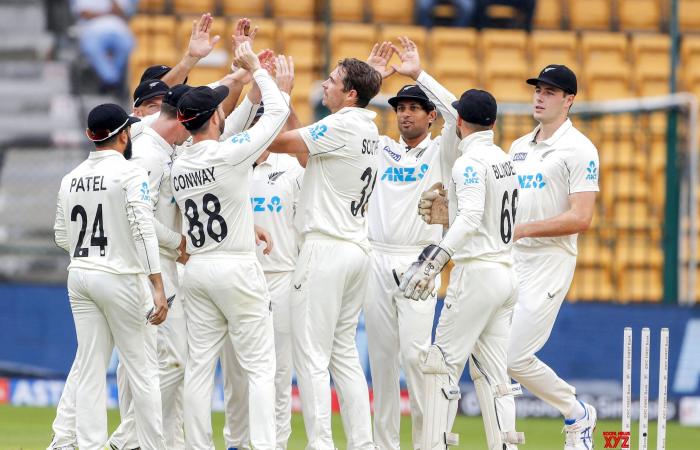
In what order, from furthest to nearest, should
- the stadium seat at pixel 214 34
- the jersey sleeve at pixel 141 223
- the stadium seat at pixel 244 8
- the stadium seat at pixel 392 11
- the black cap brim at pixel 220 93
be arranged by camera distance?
1. the stadium seat at pixel 392 11
2. the stadium seat at pixel 244 8
3. the stadium seat at pixel 214 34
4. the black cap brim at pixel 220 93
5. the jersey sleeve at pixel 141 223

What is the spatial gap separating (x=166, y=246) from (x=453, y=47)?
26.3 ft

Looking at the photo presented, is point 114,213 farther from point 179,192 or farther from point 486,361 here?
point 486,361

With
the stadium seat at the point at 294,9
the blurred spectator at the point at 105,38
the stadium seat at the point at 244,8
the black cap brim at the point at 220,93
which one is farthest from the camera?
the stadium seat at the point at 294,9

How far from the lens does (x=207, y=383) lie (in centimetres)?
802

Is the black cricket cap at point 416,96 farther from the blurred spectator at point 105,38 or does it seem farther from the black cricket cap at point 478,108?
the blurred spectator at point 105,38

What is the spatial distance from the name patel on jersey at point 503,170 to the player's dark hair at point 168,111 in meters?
→ 2.11

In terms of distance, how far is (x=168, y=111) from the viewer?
852 cm

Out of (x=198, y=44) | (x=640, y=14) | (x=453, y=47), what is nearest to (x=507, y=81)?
(x=453, y=47)

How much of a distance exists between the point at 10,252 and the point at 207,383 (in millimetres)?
6374

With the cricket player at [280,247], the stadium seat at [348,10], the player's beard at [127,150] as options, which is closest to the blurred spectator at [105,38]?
the stadium seat at [348,10]

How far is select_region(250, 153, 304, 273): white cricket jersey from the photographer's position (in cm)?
913

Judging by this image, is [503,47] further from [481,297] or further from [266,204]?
[481,297]

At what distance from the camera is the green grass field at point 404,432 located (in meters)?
10.2

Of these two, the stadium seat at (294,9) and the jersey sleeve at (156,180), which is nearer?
the jersey sleeve at (156,180)
